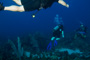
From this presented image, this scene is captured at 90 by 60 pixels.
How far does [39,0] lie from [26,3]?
0.39m

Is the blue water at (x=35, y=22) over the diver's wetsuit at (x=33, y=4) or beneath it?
over

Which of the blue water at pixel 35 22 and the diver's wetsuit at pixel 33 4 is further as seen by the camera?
the blue water at pixel 35 22

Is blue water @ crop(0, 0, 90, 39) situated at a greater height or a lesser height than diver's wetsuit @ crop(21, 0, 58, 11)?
greater

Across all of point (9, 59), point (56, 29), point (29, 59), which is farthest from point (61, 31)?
point (9, 59)

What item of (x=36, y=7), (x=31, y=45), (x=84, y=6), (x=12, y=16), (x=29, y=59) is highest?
(x=84, y=6)

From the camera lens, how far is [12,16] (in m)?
156

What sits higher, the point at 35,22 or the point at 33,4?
the point at 35,22

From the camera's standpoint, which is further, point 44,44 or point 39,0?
point 44,44

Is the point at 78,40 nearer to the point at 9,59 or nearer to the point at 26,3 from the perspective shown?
the point at 9,59

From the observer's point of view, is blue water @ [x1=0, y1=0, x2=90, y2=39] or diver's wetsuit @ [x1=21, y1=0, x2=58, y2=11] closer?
diver's wetsuit @ [x1=21, y1=0, x2=58, y2=11]

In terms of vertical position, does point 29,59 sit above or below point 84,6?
below

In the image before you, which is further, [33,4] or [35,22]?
[35,22]

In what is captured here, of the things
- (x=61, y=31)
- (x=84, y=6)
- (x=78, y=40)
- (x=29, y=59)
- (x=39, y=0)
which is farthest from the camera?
(x=84, y=6)

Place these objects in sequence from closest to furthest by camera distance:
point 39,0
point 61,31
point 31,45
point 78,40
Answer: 1. point 39,0
2. point 61,31
3. point 31,45
4. point 78,40
